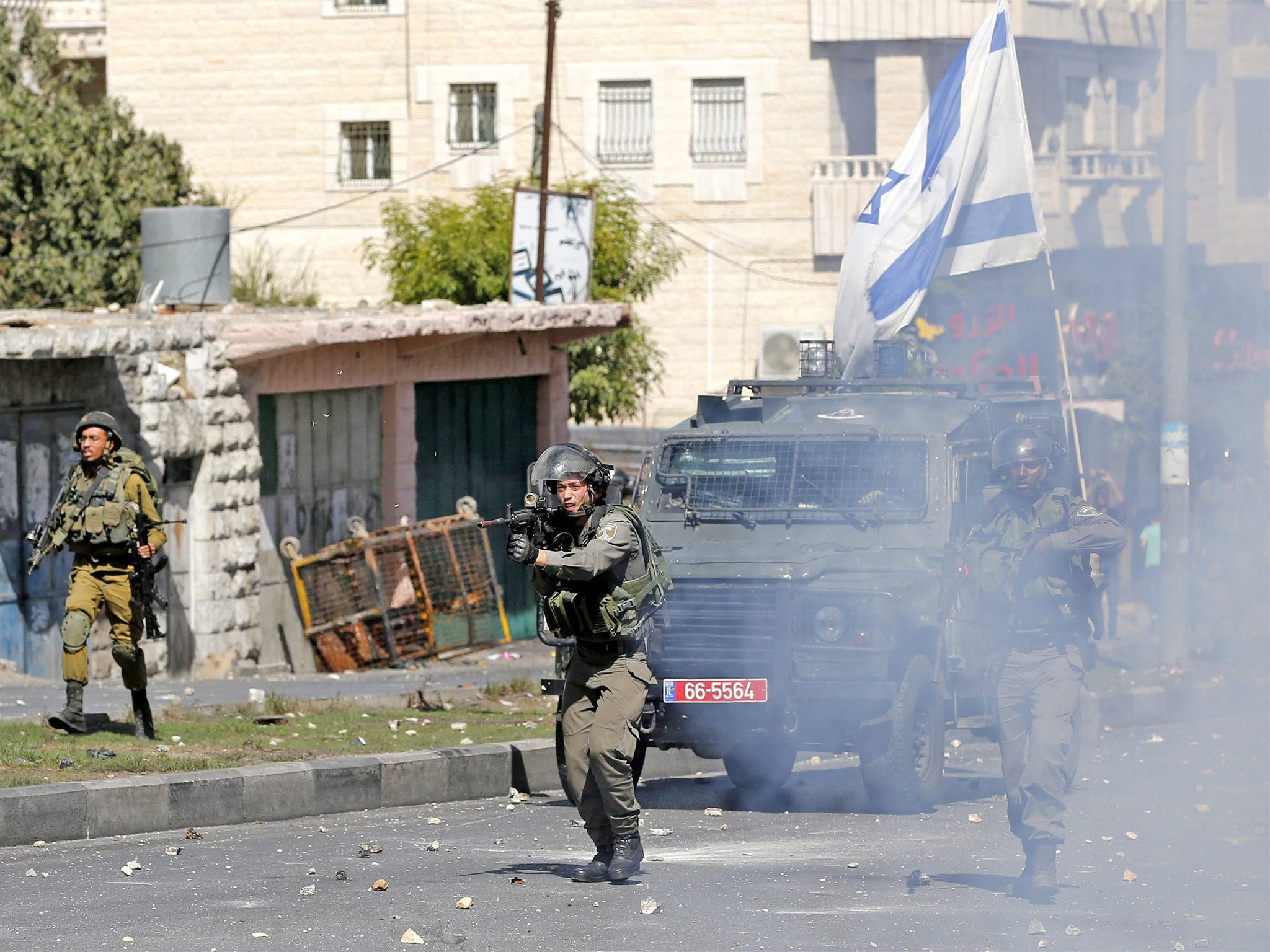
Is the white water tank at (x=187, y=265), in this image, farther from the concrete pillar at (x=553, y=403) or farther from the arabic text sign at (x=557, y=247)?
the arabic text sign at (x=557, y=247)

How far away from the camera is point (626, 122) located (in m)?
35.6

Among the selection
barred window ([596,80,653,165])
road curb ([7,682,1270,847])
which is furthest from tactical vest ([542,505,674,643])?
barred window ([596,80,653,165])

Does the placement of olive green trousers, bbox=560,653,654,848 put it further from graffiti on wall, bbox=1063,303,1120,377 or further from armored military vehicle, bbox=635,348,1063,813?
graffiti on wall, bbox=1063,303,1120,377

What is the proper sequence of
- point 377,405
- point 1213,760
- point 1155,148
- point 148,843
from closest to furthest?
point 148,843, point 1213,760, point 377,405, point 1155,148

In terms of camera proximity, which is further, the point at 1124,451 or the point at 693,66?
the point at 693,66

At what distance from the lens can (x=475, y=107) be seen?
36.1 meters

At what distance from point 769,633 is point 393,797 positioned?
2153 millimetres

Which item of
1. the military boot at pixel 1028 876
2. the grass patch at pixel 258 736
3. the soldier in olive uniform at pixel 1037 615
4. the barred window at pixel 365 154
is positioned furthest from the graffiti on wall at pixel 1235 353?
the barred window at pixel 365 154

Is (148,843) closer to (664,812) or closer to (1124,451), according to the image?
(664,812)

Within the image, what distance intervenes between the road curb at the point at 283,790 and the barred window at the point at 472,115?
82.2 ft

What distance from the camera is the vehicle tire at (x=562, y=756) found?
330 inches

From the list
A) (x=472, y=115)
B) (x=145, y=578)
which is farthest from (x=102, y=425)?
(x=472, y=115)

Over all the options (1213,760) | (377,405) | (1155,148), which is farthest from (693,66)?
(1213,760)

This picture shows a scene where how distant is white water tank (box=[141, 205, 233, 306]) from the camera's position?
60.7ft
